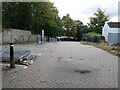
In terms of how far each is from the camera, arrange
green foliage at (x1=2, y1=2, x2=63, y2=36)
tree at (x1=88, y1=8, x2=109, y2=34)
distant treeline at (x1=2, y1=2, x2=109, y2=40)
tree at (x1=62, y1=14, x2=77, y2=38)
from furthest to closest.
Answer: tree at (x1=62, y1=14, x2=77, y2=38) → tree at (x1=88, y1=8, x2=109, y2=34) → distant treeline at (x1=2, y1=2, x2=109, y2=40) → green foliage at (x1=2, y1=2, x2=63, y2=36)

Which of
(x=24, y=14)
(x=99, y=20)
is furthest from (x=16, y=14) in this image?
(x=99, y=20)

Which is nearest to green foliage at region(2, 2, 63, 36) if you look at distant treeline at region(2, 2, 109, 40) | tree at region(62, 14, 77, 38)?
distant treeline at region(2, 2, 109, 40)

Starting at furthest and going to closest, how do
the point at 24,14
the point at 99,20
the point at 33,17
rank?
the point at 99,20 → the point at 33,17 → the point at 24,14

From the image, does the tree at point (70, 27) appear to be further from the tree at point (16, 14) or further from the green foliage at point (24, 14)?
the tree at point (16, 14)

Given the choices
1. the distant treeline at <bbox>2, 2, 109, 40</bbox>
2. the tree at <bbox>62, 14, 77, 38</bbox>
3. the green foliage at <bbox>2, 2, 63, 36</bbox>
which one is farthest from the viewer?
the tree at <bbox>62, 14, 77, 38</bbox>

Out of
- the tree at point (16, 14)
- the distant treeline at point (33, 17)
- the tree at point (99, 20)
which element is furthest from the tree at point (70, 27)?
the tree at point (16, 14)

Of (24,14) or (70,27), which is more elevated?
(70,27)

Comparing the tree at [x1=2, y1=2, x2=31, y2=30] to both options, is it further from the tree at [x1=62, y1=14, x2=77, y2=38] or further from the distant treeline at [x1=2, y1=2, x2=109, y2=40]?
the tree at [x1=62, y1=14, x2=77, y2=38]

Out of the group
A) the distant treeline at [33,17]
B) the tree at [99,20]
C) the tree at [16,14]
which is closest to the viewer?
the tree at [16,14]

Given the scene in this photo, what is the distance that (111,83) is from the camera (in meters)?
4.95

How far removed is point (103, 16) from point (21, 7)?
35.0 m

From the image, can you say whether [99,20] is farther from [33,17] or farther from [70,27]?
[33,17]

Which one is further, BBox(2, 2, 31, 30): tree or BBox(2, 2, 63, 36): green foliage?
BBox(2, 2, 63, 36): green foliage

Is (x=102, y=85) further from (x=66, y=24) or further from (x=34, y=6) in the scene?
→ (x=66, y=24)
